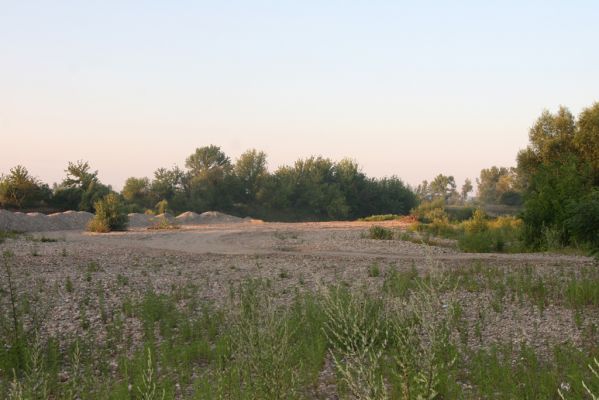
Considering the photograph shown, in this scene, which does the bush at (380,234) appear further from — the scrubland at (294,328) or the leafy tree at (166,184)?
the leafy tree at (166,184)

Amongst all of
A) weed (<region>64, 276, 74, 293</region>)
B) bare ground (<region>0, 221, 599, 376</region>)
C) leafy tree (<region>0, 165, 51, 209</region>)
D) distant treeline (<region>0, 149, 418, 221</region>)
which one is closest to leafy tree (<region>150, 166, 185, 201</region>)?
distant treeline (<region>0, 149, 418, 221</region>)

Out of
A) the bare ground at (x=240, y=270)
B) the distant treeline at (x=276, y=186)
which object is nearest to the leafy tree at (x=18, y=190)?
the distant treeline at (x=276, y=186)

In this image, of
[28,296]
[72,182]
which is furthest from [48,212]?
[28,296]

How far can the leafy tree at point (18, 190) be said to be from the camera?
42344 millimetres

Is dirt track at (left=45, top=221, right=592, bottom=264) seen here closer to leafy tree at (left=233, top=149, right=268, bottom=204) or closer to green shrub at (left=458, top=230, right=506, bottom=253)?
green shrub at (left=458, top=230, right=506, bottom=253)

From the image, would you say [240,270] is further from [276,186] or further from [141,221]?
[276,186]

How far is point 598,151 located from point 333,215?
1019 inches

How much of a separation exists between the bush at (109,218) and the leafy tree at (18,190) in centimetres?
1054

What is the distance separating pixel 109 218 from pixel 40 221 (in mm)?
5467

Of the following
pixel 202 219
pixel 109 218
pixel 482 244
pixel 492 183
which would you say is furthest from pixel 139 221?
pixel 492 183

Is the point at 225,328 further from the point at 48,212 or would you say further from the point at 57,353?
the point at 48,212

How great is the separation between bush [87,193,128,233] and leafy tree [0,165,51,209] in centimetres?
1054

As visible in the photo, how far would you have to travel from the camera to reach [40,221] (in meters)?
36.4

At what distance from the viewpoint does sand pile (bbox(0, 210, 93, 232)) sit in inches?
1342
